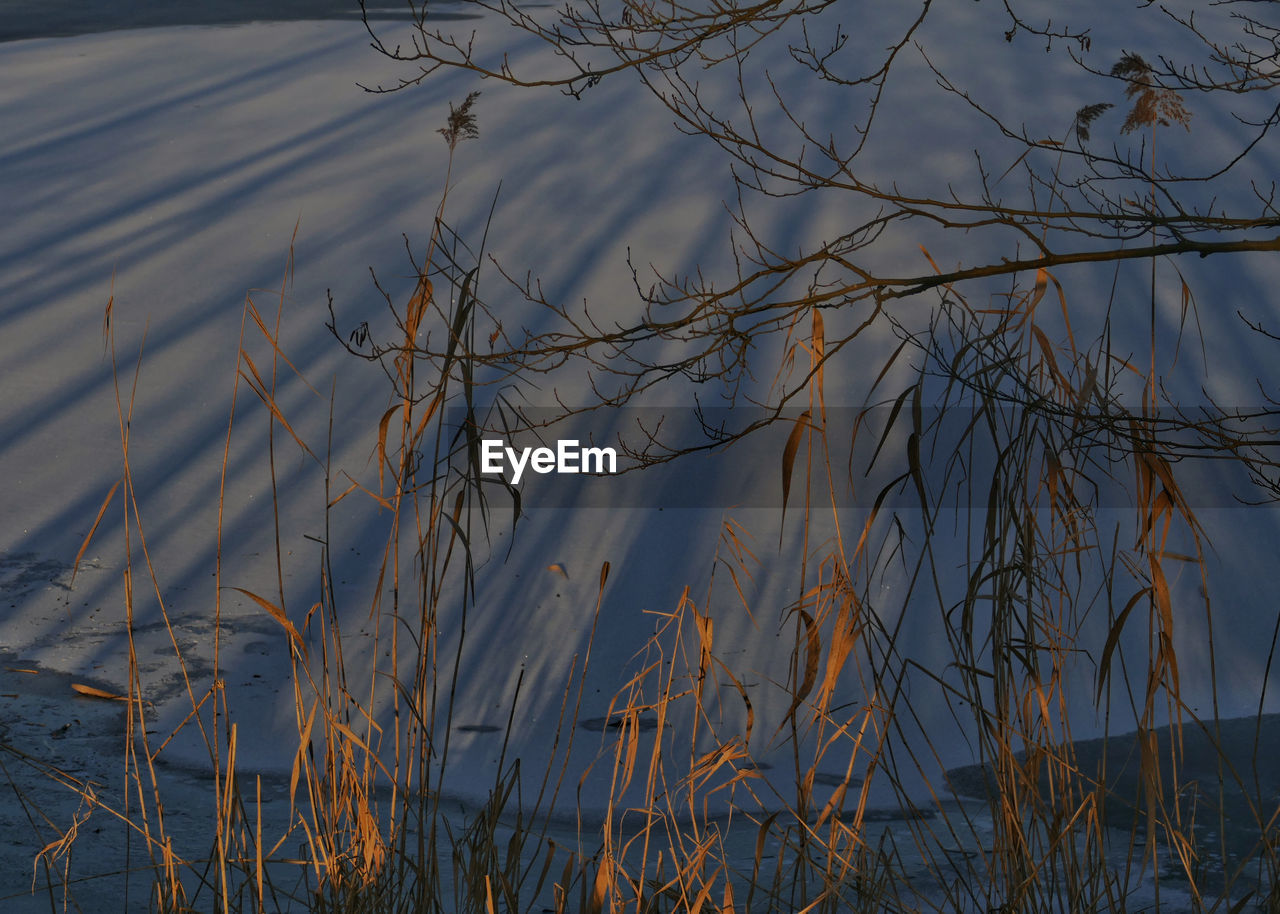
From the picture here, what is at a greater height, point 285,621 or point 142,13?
point 142,13

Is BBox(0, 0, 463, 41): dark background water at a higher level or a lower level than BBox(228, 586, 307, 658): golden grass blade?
higher

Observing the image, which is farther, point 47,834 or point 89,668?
point 89,668

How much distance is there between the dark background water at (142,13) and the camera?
6.60 m

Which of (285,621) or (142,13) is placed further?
(142,13)

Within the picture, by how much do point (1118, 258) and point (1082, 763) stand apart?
194 cm

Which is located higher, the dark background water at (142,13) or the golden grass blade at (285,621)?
the dark background water at (142,13)

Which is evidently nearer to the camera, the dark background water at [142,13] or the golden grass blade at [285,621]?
the golden grass blade at [285,621]

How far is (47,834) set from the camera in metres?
2.42

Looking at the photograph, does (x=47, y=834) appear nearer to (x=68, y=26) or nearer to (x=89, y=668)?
(x=89, y=668)

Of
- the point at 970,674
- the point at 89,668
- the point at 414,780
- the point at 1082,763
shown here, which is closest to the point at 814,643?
the point at 970,674

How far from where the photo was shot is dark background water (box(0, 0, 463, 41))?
21.6ft

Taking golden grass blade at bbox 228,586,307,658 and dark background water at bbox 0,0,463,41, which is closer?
golden grass blade at bbox 228,586,307,658

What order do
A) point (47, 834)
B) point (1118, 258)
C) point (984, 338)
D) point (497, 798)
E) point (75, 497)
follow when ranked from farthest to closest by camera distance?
1. point (75, 497)
2. point (47, 834)
3. point (1118, 258)
4. point (984, 338)
5. point (497, 798)

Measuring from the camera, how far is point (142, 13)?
677 centimetres
